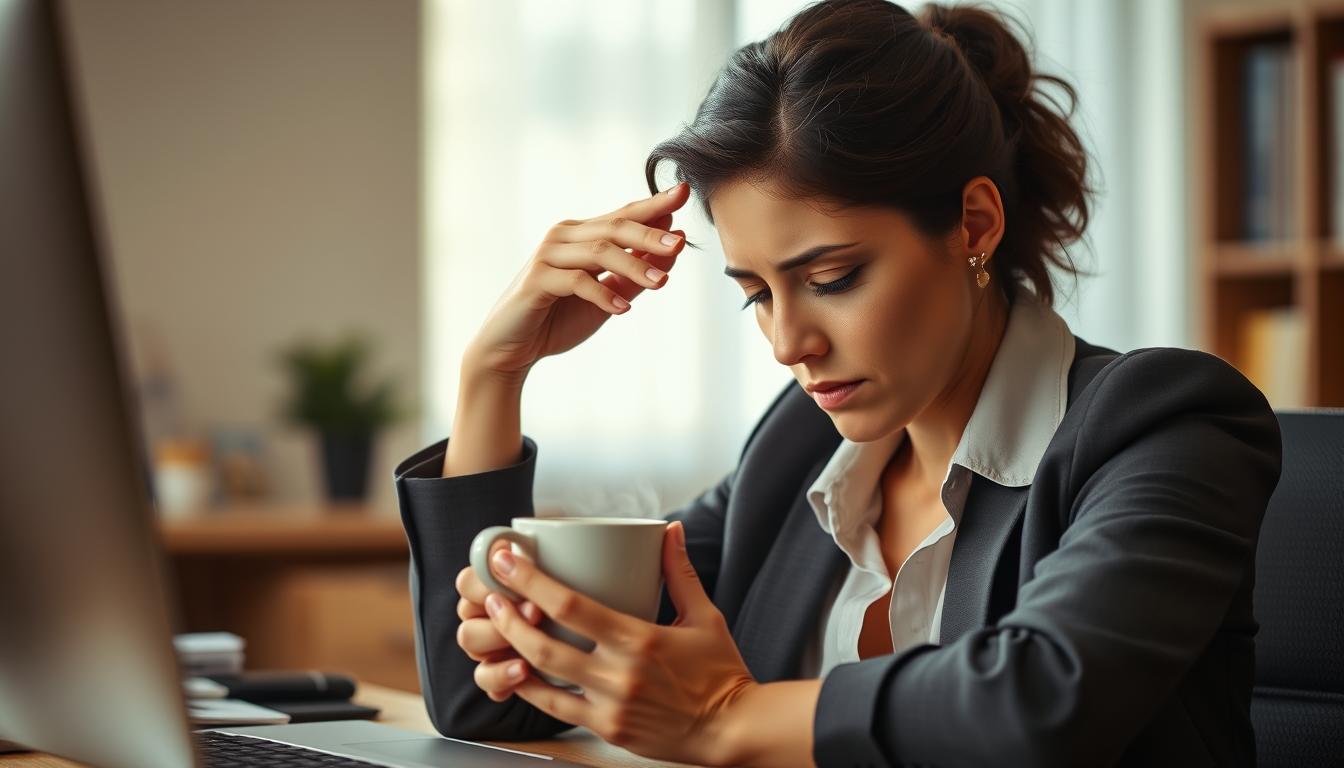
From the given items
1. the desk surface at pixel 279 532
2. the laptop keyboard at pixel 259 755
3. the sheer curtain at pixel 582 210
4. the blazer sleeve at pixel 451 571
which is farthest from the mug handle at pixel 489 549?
the sheer curtain at pixel 582 210

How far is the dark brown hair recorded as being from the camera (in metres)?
1.06

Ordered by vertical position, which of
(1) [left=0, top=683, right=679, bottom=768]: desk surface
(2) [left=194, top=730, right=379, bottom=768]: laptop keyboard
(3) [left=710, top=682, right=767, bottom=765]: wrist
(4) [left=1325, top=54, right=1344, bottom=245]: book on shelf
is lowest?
(1) [left=0, top=683, right=679, bottom=768]: desk surface

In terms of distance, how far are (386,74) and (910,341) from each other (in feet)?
8.44

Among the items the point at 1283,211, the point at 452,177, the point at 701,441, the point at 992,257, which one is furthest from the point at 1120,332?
the point at 992,257

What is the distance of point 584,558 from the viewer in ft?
2.70

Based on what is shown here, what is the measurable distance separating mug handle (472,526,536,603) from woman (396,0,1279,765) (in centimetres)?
1

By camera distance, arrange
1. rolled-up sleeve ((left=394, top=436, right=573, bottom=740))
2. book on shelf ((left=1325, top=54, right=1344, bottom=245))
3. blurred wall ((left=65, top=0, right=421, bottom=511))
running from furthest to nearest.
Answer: blurred wall ((left=65, top=0, right=421, bottom=511)) < book on shelf ((left=1325, top=54, right=1344, bottom=245)) < rolled-up sleeve ((left=394, top=436, right=573, bottom=740))

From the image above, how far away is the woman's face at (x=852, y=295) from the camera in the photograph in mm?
1041

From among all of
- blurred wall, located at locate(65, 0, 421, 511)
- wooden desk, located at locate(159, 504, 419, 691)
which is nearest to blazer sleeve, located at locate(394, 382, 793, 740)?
wooden desk, located at locate(159, 504, 419, 691)

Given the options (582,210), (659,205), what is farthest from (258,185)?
(659,205)

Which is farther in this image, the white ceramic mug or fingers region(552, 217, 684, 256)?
fingers region(552, 217, 684, 256)

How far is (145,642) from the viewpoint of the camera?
0.67m

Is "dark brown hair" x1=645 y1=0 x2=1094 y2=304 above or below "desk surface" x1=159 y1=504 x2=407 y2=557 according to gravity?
above

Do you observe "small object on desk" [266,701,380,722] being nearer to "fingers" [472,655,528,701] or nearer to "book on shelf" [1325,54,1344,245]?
"fingers" [472,655,528,701]
